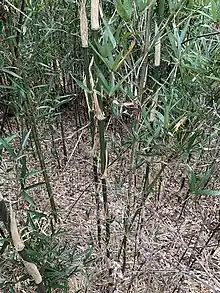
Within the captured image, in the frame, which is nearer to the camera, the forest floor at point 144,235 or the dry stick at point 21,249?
the dry stick at point 21,249

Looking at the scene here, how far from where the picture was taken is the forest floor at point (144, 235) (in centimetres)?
145

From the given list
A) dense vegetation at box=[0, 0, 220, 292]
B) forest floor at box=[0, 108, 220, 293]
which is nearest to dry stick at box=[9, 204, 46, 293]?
dense vegetation at box=[0, 0, 220, 292]

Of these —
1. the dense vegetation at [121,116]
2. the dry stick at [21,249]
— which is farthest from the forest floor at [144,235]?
the dry stick at [21,249]

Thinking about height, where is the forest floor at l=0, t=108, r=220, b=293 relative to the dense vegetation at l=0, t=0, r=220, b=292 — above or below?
below

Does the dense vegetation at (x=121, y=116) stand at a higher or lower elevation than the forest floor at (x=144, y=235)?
higher

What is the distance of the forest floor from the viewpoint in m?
1.45

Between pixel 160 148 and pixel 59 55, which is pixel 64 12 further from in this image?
pixel 160 148

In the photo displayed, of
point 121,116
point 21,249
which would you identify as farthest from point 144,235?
point 21,249

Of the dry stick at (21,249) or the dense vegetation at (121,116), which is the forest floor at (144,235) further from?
the dry stick at (21,249)

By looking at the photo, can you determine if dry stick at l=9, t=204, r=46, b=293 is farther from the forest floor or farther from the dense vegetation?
the forest floor

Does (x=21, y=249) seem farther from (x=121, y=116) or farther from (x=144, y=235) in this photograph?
(x=144, y=235)

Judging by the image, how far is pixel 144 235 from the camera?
5.12 ft

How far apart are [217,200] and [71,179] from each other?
80cm

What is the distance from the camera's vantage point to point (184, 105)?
1.25 metres
